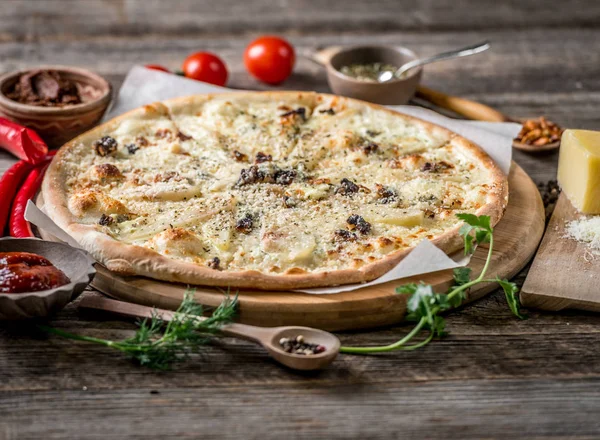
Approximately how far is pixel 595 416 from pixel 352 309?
52.0 inches

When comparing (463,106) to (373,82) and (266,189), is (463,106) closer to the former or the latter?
(373,82)

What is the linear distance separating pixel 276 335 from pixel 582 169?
257 cm

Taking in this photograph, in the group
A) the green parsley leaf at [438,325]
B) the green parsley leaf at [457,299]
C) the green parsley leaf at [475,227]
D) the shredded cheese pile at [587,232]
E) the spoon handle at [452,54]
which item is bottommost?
the green parsley leaf at [438,325]

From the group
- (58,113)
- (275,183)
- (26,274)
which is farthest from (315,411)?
(58,113)

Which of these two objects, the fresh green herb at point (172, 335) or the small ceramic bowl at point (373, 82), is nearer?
the fresh green herb at point (172, 335)

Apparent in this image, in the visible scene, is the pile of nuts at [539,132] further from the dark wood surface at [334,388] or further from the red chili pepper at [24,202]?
the red chili pepper at [24,202]

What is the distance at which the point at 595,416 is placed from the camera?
12.9ft

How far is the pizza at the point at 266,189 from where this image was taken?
15.3ft

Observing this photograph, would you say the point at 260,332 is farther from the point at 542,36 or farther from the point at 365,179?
the point at 542,36

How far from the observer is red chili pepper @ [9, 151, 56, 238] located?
5.20m

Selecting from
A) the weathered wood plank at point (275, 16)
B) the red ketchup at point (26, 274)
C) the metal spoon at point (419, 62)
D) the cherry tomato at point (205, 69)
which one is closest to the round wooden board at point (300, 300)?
the red ketchup at point (26, 274)

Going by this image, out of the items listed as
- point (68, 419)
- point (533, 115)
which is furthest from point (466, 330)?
point (533, 115)

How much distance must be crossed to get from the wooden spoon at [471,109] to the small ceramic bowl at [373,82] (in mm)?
262

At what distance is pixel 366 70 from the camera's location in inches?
294
